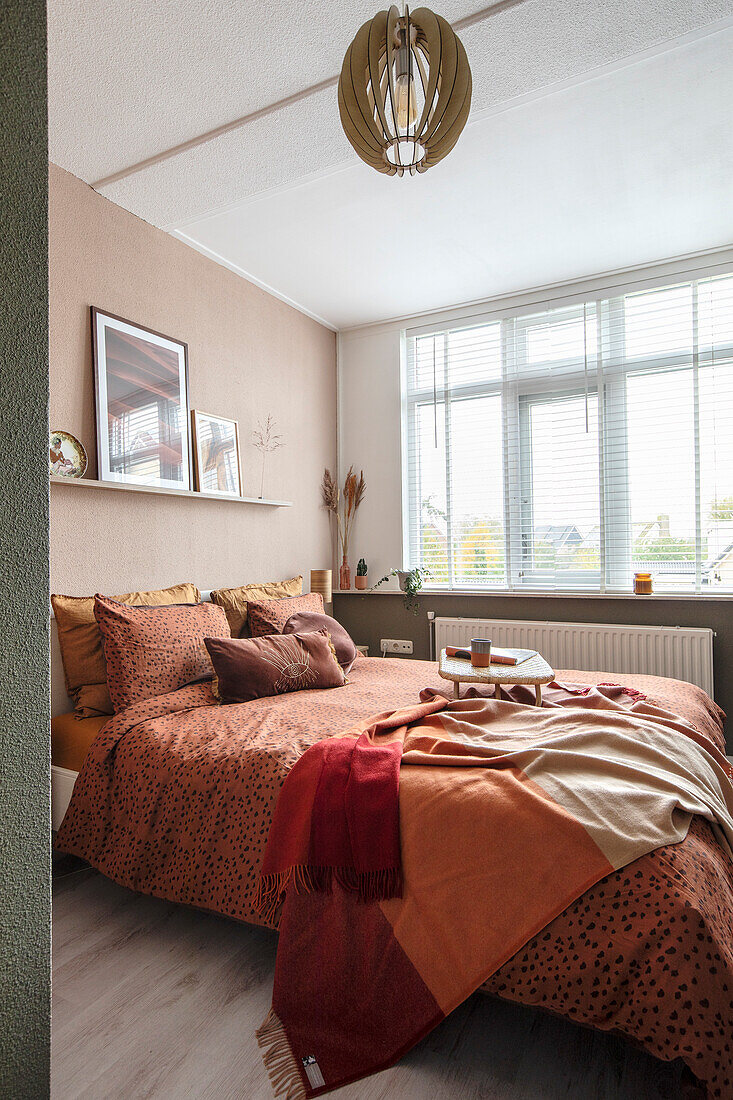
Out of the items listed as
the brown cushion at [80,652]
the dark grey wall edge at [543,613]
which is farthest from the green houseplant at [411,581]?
the brown cushion at [80,652]

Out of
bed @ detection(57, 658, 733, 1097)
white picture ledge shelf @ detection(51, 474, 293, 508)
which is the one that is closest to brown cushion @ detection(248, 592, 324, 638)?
bed @ detection(57, 658, 733, 1097)

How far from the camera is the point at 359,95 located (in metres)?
1.46

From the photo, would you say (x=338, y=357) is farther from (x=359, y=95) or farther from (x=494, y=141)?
(x=359, y=95)

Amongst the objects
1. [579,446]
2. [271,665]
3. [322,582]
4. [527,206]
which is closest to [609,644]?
[579,446]

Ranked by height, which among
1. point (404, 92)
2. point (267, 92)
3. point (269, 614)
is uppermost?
point (267, 92)

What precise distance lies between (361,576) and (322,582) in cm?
38

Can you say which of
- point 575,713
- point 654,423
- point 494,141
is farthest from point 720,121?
point 575,713

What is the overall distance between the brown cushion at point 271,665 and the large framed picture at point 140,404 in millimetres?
946

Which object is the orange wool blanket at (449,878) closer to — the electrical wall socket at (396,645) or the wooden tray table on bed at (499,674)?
the wooden tray table on bed at (499,674)

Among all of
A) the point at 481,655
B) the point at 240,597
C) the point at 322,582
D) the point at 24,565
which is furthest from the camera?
the point at 322,582

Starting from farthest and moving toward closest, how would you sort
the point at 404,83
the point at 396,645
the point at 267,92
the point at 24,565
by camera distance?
1. the point at 396,645
2. the point at 267,92
3. the point at 404,83
4. the point at 24,565

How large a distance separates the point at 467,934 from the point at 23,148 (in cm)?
159

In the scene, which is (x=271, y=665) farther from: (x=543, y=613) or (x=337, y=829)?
(x=543, y=613)

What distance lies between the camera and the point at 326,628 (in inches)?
126
